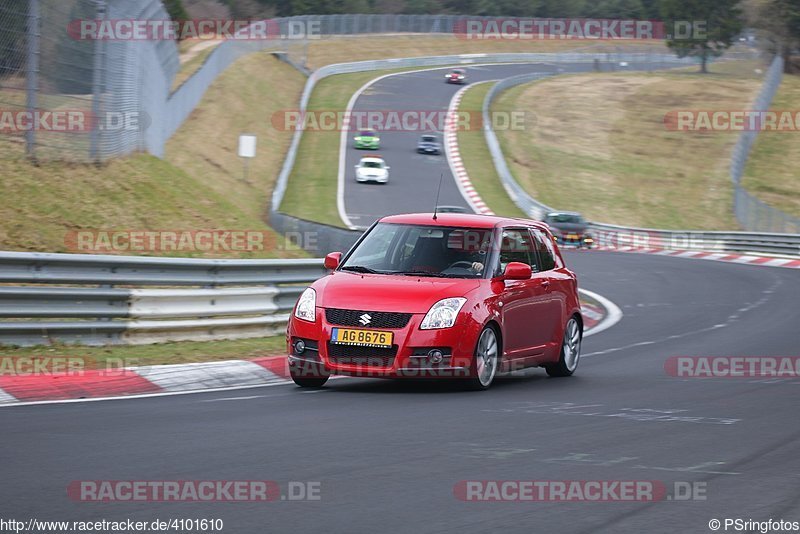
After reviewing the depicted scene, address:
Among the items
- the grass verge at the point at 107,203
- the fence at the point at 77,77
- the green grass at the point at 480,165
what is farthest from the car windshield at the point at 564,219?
the grass verge at the point at 107,203

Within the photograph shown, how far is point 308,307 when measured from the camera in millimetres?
10938

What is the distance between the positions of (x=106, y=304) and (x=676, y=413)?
606cm

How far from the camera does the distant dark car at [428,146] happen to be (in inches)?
2362

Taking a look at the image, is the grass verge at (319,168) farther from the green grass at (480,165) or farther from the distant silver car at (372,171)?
the green grass at (480,165)

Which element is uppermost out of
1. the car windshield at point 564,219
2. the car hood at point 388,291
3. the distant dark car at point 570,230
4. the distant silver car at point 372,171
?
the car hood at point 388,291

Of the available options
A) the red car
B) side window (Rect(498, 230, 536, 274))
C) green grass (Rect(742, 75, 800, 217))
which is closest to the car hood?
the red car

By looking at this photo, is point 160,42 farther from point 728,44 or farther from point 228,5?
point 228,5

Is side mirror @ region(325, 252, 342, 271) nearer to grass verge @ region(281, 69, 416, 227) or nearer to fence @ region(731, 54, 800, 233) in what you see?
grass verge @ region(281, 69, 416, 227)

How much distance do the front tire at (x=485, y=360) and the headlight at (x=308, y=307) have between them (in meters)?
1.51

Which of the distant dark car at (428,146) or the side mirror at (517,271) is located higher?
the side mirror at (517,271)

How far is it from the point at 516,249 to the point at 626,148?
173 ft

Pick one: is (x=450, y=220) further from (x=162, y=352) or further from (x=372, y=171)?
(x=372, y=171)

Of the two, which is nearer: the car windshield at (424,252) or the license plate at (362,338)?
the license plate at (362,338)

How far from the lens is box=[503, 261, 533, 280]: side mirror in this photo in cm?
1130
